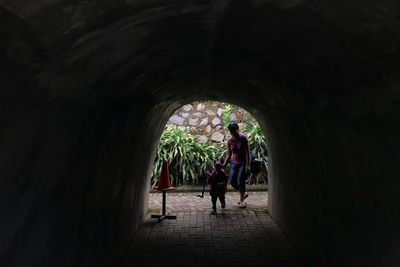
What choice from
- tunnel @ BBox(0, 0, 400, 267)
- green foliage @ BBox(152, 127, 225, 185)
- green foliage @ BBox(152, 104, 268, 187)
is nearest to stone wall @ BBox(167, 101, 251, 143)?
green foliage @ BBox(152, 104, 268, 187)

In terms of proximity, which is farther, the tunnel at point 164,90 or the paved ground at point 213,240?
the paved ground at point 213,240

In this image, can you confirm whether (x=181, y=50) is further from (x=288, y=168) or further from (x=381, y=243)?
(x=288, y=168)

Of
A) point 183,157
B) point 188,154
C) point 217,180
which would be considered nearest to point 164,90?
point 217,180

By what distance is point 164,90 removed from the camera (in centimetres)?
597

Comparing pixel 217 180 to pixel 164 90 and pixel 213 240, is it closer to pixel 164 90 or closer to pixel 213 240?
pixel 213 240

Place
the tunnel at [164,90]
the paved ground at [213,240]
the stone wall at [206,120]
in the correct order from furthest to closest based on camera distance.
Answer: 1. the stone wall at [206,120]
2. the paved ground at [213,240]
3. the tunnel at [164,90]

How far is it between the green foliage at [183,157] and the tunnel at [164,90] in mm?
7508

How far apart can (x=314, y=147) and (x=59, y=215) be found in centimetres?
303

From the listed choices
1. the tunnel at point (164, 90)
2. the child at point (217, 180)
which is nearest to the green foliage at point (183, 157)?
the child at point (217, 180)

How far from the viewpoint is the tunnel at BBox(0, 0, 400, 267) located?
2.35 metres

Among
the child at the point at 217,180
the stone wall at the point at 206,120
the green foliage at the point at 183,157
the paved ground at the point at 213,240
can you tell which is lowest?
the paved ground at the point at 213,240

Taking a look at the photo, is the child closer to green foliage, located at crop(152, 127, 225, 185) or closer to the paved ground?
the paved ground

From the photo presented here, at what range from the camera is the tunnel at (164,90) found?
2.35 m

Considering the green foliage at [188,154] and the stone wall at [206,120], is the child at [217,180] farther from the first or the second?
the stone wall at [206,120]
